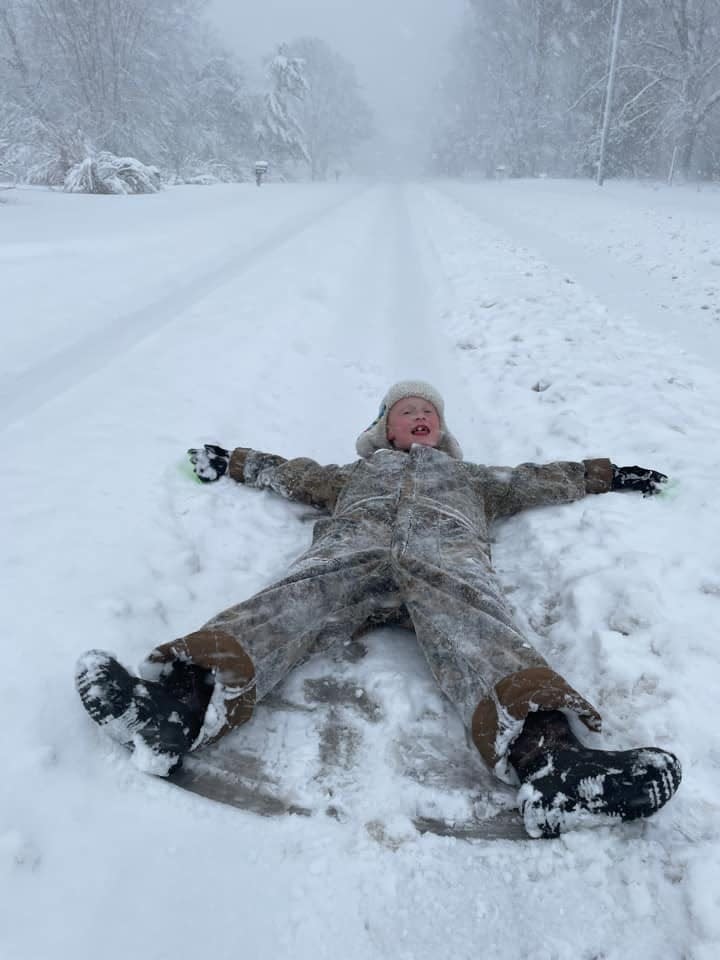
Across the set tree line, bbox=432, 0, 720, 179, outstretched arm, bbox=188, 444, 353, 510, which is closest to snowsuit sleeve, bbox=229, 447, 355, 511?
outstretched arm, bbox=188, 444, 353, 510

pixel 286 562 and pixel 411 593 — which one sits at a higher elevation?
pixel 411 593

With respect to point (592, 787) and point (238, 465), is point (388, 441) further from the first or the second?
point (592, 787)

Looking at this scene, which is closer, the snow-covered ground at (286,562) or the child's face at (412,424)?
the snow-covered ground at (286,562)

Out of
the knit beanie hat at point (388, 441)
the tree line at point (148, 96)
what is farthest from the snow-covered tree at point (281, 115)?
the knit beanie hat at point (388, 441)

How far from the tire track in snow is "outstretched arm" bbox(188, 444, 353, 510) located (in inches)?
48.7

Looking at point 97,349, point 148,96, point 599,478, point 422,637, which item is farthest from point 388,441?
point 148,96

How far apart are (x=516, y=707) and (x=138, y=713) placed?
1041 millimetres

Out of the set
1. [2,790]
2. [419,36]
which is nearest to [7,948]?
[2,790]

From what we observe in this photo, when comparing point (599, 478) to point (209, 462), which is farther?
point (209, 462)

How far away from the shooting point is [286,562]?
9.15 ft

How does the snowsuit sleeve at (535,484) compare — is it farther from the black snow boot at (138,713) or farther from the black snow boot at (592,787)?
the black snow boot at (138,713)

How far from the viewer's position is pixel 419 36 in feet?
389

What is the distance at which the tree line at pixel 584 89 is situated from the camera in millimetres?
21828

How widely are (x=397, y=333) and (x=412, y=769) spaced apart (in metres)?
5.00
